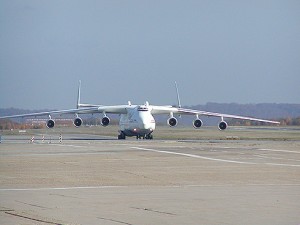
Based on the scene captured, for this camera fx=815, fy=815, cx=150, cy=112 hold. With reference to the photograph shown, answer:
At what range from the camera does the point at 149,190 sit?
19.8 metres

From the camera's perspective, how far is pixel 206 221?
45.8 ft

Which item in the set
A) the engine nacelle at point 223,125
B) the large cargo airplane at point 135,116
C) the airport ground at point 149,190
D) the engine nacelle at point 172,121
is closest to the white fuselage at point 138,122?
the large cargo airplane at point 135,116

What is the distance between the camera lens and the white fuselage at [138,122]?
207 feet

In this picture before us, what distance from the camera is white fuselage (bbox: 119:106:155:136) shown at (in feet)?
207

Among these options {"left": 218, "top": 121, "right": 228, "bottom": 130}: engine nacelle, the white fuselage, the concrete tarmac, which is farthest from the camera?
{"left": 218, "top": 121, "right": 228, "bottom": 130}: engine nacelle

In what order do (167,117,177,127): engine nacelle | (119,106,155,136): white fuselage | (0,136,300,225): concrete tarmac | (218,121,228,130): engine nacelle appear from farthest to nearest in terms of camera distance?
(167,117,177,127): engine nacelle → (218,121,228,130): engine nacelle → (119,106,155,136): white fuselage → (0,136,300,225): concrete tarmac

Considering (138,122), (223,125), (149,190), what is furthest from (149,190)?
(223,125)

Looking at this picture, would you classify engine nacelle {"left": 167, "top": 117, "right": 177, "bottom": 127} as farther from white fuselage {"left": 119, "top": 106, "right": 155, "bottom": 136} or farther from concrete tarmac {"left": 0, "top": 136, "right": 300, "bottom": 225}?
concrete tarmac {"left": 0, "top": 136, "right": 300, "bottom": 225}

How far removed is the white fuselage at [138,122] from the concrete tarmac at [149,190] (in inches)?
1144

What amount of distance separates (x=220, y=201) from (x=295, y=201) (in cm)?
159

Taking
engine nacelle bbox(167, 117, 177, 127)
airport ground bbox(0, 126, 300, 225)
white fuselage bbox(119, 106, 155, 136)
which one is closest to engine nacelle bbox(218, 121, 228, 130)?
engine nacelle bbox(167, 117, 177, 127)

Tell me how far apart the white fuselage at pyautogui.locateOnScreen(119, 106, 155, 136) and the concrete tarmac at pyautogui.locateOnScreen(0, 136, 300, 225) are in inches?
1144

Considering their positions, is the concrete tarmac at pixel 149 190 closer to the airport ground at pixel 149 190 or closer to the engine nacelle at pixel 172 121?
the airport ground at pixel 149 190

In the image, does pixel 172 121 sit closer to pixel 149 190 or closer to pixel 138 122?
pixel 138 122
